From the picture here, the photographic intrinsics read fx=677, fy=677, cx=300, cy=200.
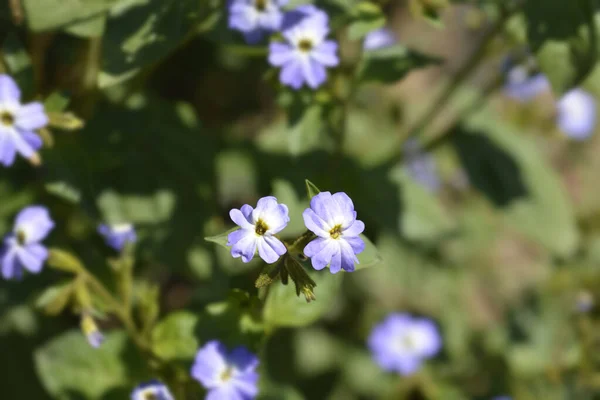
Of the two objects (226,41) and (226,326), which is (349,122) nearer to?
(226,41)

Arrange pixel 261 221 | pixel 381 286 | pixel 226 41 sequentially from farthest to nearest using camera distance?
pixel 381 286
pixel 226 41
pixel 261 221

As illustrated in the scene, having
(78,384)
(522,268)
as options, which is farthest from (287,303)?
(522,268)

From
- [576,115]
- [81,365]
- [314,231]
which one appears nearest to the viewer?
[314,231]

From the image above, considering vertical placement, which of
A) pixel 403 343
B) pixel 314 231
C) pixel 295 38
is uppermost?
pixel 295 38

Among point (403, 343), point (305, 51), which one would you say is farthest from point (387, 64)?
point (403, 343)

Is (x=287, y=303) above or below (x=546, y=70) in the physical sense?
below

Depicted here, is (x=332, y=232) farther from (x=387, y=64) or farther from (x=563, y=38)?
(x=563, y=38)

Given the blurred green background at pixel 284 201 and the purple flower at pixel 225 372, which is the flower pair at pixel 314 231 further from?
the purple flower at pixel 225 372
